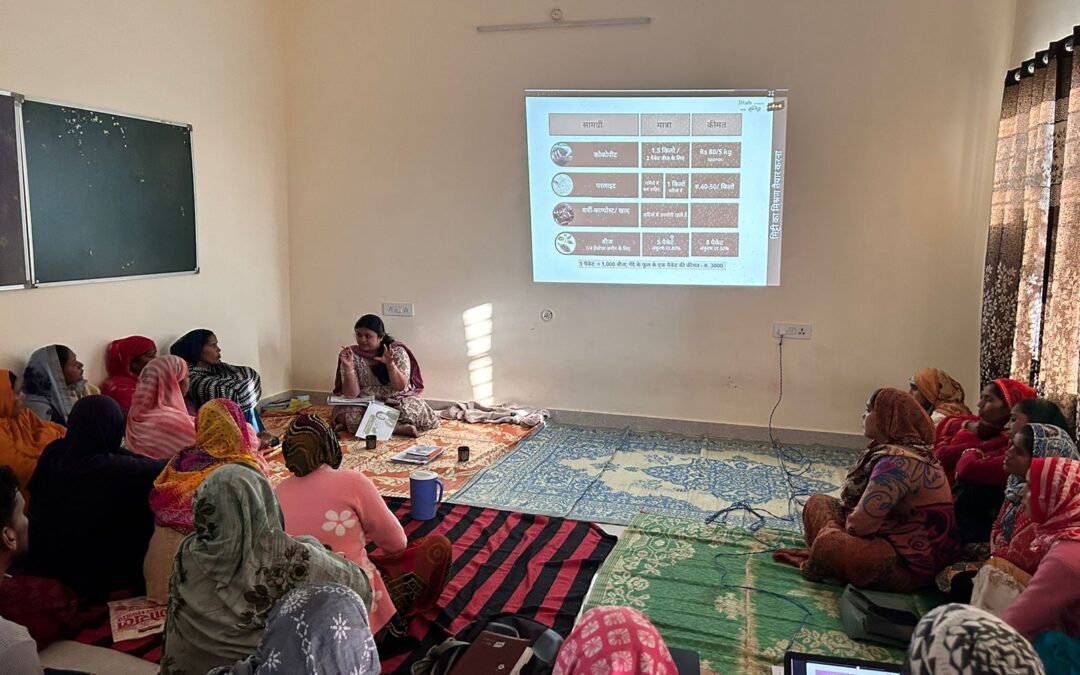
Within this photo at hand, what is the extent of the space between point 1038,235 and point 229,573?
386 cm

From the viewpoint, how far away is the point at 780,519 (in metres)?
3.69

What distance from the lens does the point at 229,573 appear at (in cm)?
191

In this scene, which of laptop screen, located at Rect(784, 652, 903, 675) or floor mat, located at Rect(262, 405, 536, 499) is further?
floor mat, located at Rect(262, 405, 536, 499)

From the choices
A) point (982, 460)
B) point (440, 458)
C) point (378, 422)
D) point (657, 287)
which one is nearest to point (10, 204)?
point (378, 422)

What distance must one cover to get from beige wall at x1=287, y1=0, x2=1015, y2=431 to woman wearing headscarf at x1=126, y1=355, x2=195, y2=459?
2501 millimetres

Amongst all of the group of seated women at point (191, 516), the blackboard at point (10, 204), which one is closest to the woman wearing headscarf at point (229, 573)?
the group of seated women at point (191, 516)

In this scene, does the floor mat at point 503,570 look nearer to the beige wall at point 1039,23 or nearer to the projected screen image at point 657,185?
the projected screen image at point 657,185

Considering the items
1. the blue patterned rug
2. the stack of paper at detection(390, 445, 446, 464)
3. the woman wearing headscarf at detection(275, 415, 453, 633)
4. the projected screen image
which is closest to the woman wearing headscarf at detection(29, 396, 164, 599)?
the woman wearing headscarf at detection(275, 415, 453, 633)

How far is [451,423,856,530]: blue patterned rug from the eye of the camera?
3814 mm

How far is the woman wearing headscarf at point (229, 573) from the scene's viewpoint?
1870 millimetres

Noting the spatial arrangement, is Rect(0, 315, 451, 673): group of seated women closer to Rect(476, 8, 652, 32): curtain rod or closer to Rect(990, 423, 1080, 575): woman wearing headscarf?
Rect(990, 423, 1080, 575): woman wearing headscarf

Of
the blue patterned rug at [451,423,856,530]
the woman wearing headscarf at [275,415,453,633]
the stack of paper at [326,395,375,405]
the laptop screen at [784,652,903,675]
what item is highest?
the woman wearing headscarf at [275,415,453,633]

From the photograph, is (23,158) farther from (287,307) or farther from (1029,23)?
(1029,23)

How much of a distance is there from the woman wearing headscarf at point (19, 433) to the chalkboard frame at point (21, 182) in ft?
2.41
